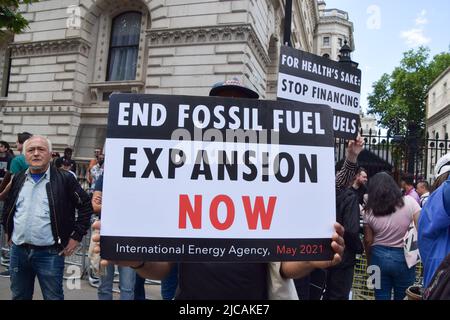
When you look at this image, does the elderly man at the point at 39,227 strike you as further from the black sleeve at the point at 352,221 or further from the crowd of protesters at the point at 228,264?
the black sleeve at the point at 352,221

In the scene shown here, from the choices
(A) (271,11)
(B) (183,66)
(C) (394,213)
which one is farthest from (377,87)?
(C) (394,213)

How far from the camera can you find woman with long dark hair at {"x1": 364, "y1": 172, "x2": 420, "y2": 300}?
14.9ft

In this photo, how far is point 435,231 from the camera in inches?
90.4

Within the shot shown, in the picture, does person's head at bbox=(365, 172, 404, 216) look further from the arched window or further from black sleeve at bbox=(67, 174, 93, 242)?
the arched window

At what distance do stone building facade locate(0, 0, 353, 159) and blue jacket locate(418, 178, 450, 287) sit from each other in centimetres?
1142

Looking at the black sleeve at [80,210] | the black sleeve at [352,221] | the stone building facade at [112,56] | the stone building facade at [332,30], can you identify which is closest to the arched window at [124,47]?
the stone building facade at [112,56]

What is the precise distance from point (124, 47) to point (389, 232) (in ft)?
47.6

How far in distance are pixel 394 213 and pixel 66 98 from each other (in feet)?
47.0

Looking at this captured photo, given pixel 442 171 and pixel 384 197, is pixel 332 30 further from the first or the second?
pixel 442 171

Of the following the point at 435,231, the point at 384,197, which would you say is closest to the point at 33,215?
the point at 435,231

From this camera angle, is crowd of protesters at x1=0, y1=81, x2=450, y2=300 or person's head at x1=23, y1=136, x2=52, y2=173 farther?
person's head at x1=23, y1=136, x2=52, y2=173

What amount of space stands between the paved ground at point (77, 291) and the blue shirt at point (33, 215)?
192 cm

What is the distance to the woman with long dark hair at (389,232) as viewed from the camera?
4.54 metres

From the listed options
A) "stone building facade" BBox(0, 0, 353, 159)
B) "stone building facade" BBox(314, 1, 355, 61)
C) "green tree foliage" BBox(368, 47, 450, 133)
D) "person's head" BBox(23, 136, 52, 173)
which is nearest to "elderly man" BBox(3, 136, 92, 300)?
"person's head" BBox(23, 136, 52, 173)
